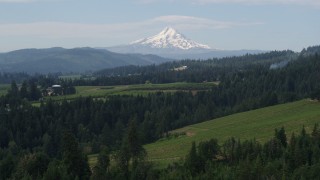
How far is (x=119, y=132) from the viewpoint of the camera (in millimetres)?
124125

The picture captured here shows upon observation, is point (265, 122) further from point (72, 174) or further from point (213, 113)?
point (72, 174)

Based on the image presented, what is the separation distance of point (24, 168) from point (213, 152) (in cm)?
2802

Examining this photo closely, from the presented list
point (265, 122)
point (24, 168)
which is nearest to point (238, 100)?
point (265, 122)

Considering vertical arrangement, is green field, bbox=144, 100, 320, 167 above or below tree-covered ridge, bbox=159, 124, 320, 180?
below

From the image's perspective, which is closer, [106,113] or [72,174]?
[72,174]

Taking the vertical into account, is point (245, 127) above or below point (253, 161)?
below

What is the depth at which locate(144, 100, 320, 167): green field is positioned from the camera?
304ft

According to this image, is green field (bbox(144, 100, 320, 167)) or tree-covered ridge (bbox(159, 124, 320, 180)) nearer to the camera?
tree-covered ridge (bbox(159, 124, 320, 180))

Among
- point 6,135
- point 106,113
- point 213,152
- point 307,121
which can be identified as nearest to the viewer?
point 213,152

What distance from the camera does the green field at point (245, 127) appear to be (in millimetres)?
92775

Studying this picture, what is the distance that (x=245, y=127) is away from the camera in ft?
361

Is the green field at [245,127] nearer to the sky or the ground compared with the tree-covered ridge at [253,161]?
nearer to the ground

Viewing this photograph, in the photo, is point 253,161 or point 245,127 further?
point 245,127

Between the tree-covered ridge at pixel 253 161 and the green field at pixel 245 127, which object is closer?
→ the tree-covered ridge at pixel 253 161
